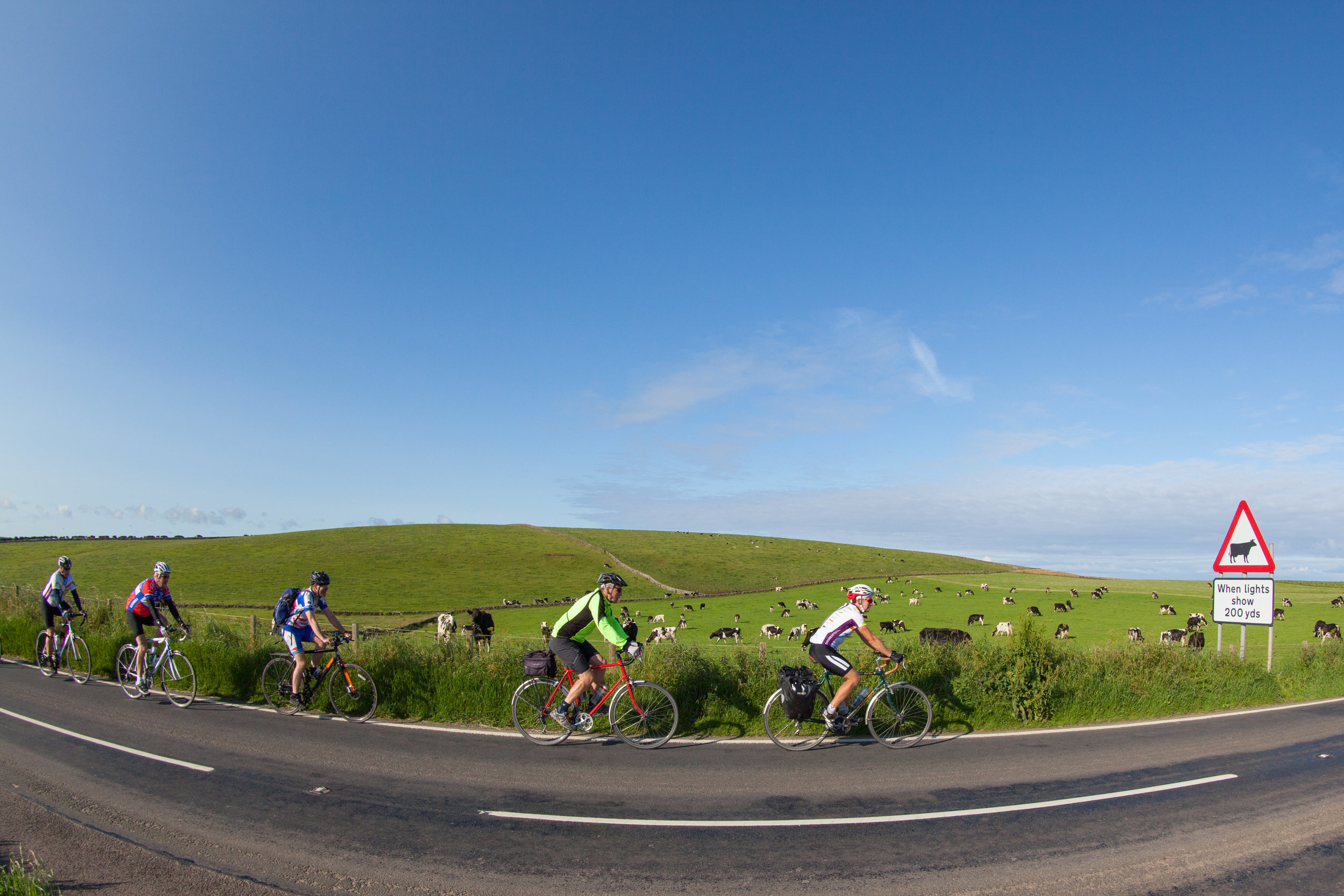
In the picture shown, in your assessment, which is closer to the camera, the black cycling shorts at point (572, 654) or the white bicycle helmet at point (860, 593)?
the white bicycle helmet at point (860, 593)

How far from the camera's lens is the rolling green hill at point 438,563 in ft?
230

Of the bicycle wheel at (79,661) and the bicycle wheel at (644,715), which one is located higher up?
the bicycle wheel at (644,715)

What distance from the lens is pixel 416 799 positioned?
7.87 metres

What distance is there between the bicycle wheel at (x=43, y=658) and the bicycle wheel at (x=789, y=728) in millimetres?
17823

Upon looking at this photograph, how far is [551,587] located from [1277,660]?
67.5 metres

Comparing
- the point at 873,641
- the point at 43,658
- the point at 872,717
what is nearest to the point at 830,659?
the point at 873,641

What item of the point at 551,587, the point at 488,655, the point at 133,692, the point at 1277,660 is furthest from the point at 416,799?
the point at 551,587

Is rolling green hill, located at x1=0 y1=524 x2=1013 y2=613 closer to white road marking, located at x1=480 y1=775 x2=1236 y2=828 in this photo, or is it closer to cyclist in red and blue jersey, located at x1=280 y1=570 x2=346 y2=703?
cyclist in red and blue jersey, located at x1=280 y1=570 x2=346 y2=703

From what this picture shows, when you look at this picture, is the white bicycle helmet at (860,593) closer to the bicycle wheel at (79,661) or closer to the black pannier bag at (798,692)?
the black pannier bag at (798,692)

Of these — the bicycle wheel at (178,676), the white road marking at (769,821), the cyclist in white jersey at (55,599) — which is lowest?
the bicycle wheel at (178,676)

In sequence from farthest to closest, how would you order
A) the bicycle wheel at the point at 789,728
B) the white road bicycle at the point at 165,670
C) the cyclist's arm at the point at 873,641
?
the white road bicycle at the point at 165,670, the bicycle wheel at the point at 789,728, the cyclist's arm at the point at 873,641

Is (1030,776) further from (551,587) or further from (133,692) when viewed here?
(551,587)

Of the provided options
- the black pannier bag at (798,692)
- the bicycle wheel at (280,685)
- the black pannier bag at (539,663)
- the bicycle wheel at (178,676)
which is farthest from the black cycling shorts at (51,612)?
Answer: the black pannier bag at (798,692)

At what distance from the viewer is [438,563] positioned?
3442 inches
